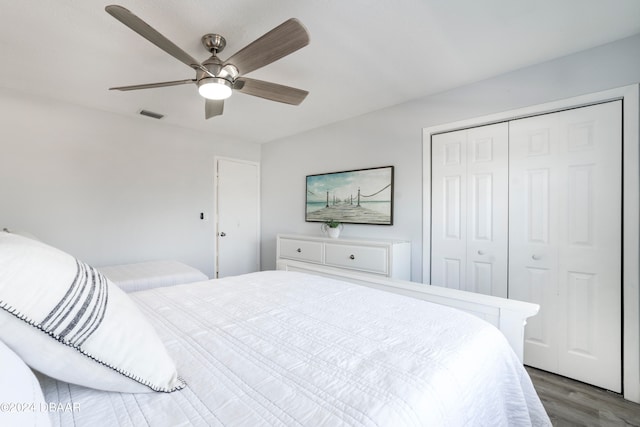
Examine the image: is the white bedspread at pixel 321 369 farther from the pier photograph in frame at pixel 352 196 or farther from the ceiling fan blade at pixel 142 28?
the pier photograph in frame at pixel 352 196

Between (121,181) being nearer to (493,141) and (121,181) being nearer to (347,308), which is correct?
(347,308)

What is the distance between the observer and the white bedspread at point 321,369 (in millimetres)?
670

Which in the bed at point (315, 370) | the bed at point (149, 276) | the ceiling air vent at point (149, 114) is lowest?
the bed at point (149, 276)

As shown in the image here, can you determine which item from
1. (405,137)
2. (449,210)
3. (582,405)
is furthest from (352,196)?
(582,405)

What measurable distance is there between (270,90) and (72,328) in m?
1.79

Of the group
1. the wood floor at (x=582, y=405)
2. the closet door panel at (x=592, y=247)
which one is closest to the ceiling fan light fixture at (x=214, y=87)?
the closet door panel at (x=592, y=247)

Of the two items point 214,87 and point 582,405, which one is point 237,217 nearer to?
point 214,87

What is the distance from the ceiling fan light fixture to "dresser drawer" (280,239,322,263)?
1984mm

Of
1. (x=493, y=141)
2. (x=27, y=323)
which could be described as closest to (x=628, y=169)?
(x=493, y=141)

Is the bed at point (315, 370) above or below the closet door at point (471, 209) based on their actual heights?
below

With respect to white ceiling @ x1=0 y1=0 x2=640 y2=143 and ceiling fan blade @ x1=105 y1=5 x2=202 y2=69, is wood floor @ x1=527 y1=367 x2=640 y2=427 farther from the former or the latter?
ceiling fan blade @ x1=105 y1=5 x2=202 y2=69

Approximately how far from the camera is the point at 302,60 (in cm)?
212

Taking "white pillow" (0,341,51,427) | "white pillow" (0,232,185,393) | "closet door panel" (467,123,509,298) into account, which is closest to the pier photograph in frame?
"closet door panel" (467,123,509,298)

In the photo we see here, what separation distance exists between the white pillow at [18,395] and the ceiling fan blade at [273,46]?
143 cm
